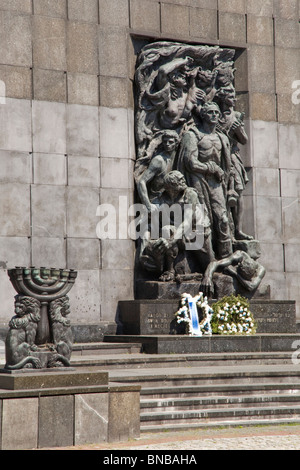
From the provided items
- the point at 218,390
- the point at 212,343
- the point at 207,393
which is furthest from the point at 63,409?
the point at 212,343

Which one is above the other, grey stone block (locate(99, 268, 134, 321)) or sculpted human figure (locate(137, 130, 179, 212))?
sculpted human figure (locate(137, 130, 179, 212))

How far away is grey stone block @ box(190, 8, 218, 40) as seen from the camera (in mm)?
21141

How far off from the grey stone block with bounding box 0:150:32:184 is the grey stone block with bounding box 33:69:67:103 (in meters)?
1.41

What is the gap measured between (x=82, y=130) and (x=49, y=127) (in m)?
0.81

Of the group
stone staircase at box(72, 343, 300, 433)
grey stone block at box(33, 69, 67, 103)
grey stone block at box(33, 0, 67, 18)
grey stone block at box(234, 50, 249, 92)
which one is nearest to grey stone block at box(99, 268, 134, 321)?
stone staircase at box(72, 343, 300, 433)

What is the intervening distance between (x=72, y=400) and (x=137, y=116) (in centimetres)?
1041

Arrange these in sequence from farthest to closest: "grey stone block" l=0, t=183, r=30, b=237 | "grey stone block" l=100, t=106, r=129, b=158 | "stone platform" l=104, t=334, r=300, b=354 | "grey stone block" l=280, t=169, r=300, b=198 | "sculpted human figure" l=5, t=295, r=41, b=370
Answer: "grey stone block" l=280, t=169, r=300, b=198 → "grey stone block" l=100, t=106, r=129, b=158 → "grey stone block" l=0, t=183, r=30, b=237 → "stone platform" l=104, t=334, r=300, b=354 → "sculpted human figure" l=5, t=295, r=41, b=370

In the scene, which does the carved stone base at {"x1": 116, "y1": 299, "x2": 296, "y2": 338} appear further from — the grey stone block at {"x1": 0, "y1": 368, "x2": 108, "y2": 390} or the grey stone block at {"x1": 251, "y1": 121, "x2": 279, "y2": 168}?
the grey stone block at {"x1": 0, "y1": 368, "x2": 108, "y2": 390}

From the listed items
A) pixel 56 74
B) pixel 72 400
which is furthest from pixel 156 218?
pixel 72 400

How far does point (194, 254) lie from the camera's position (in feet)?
66.1

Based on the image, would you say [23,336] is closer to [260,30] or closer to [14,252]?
[14,252]

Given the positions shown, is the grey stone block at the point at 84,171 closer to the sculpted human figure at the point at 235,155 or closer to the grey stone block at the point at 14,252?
the grey stone block at the point at 14,252

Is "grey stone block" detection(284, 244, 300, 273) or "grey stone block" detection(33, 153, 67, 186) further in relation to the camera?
"grey stone block" detection(284, 244, 300, 273)
